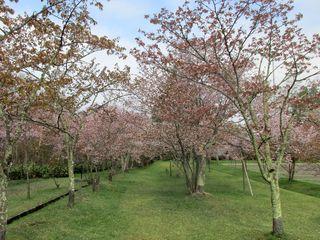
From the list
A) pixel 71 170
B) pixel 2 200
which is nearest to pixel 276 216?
pixel 2 200

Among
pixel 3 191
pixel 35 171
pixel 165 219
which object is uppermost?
pixel 35 171

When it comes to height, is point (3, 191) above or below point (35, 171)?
below

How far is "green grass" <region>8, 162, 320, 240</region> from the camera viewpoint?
45.8ft

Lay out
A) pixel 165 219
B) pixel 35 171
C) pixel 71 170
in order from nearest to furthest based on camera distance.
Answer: pixel 165 219
pixel 71 170
pixel 35 171

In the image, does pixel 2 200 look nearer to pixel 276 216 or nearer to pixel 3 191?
pixel 3 191

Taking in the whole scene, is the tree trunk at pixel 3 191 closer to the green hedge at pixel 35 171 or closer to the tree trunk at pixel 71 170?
the tree trunk at pixel 71 170

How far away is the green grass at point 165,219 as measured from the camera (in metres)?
13.9

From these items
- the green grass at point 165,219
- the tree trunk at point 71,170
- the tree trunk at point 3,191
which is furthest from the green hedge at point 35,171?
the tree trunk at point 3,191

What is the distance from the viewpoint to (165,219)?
57.0 ft

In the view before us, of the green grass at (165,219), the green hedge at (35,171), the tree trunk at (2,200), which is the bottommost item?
the green grass at (165,219)

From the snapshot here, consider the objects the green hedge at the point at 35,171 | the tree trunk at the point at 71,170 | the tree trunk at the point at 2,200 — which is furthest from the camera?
the green hedge at the point at 35,171

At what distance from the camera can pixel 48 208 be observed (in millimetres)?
20000

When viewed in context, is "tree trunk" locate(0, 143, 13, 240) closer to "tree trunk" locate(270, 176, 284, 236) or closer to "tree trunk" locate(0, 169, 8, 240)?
"tree trunk" locate(0, 169, 8, 240)

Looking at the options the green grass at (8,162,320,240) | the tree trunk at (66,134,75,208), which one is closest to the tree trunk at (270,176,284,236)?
the green grass at (8,162,320,240)
